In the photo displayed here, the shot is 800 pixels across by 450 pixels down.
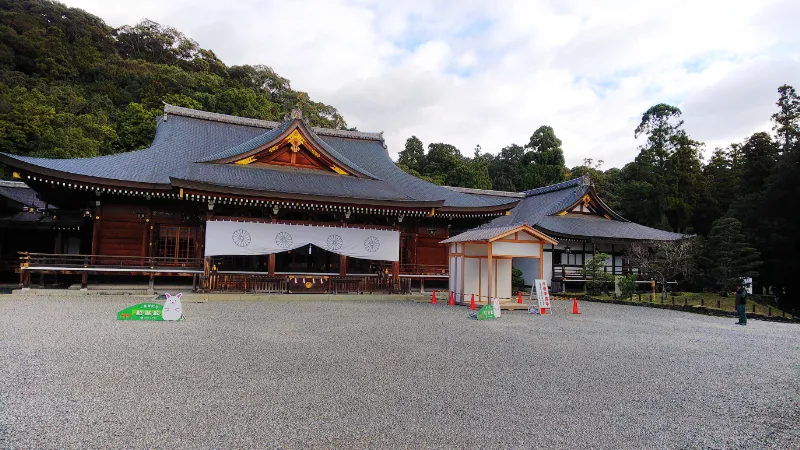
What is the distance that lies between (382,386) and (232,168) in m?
13.3

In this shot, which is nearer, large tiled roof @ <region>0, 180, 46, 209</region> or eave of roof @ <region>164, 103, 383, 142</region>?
large tiled roof @ <region>0, 180, 46, 209</region>

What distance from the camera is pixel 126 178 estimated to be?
46.0 feet

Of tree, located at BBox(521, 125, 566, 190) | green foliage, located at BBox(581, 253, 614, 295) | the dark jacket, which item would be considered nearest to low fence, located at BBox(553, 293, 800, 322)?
green foliage, located at BBox(581, 253, 614, 295)

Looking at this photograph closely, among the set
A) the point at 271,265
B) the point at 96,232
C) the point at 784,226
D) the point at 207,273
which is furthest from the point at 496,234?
the point at 784,226

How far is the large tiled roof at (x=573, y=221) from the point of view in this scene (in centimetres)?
2308

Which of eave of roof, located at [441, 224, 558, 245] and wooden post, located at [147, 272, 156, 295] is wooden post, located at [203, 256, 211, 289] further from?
eave of roof, located at [441, 224, 558, 245]

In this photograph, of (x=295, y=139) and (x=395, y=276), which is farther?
(x=295, y=139)

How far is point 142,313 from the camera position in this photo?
31.2 ft

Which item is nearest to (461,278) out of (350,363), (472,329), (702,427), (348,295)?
(348,295)

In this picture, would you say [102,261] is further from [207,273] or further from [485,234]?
[485,234]

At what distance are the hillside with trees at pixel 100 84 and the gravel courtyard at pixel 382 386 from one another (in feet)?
74.7

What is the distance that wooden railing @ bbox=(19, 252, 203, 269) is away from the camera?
1352 cm

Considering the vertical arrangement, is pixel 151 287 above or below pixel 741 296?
below

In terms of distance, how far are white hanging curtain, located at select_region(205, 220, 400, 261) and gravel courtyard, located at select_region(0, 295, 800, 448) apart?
520 centimetres
